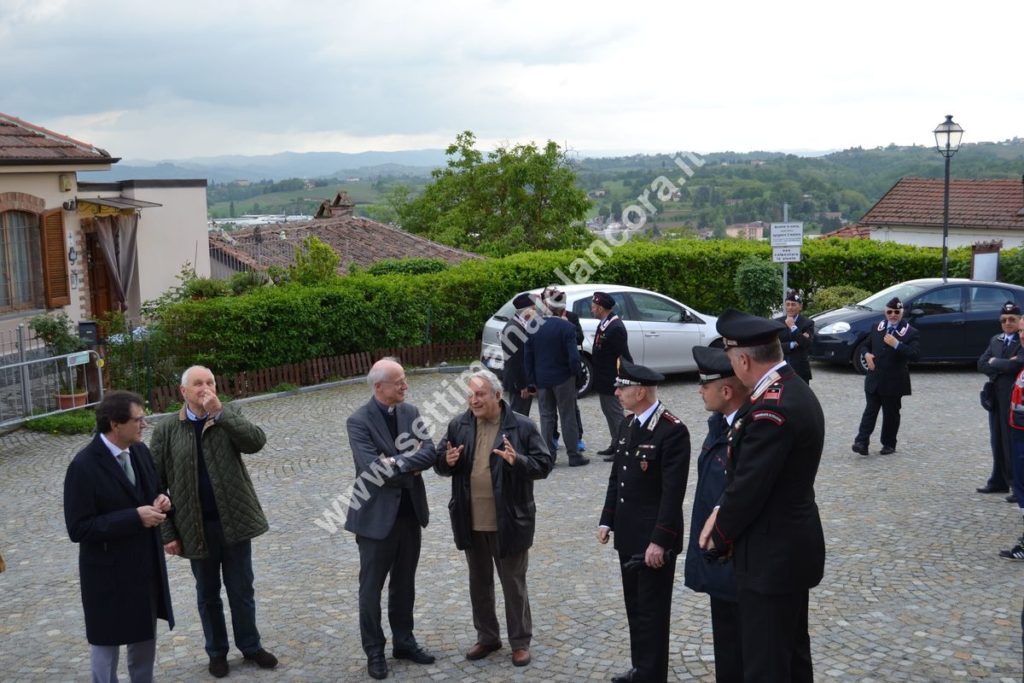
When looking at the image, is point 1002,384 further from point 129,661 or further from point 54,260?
point 54,260

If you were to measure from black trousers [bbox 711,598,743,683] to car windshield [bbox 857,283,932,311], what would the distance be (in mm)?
13438

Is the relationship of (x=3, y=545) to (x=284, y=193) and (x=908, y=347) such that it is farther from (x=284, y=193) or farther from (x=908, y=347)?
(x=284, y=193)

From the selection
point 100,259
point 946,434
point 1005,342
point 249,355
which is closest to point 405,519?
point 1005,342

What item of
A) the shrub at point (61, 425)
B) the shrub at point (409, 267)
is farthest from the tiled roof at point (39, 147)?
the shrub at point (409, 267)

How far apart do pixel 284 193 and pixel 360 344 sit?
397ft

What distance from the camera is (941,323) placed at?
17328 millimetres

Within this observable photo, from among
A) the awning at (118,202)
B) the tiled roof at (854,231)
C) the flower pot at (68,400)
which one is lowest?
the flower pot at (68,400)

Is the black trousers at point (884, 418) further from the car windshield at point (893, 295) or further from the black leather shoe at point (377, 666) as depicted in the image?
the black leather shoe at point (377, 666)

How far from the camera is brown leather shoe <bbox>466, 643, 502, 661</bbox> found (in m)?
6.39

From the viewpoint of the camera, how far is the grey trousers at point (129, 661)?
5.59 m

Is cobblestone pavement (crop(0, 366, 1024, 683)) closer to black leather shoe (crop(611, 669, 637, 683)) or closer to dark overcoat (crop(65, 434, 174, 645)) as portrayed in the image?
black leather shoe (crop(611, 669, 637, 683))

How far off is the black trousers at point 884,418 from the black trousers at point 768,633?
7274mm

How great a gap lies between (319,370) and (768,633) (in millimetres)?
12877

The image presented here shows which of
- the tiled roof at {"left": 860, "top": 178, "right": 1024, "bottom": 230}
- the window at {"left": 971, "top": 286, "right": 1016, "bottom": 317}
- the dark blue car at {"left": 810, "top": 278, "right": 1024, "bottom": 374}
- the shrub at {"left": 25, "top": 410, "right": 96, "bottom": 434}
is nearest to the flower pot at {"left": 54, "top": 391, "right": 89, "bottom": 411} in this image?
the shrub at {"left": 25, "top": 410, "right": 96, "bottom": 434}
